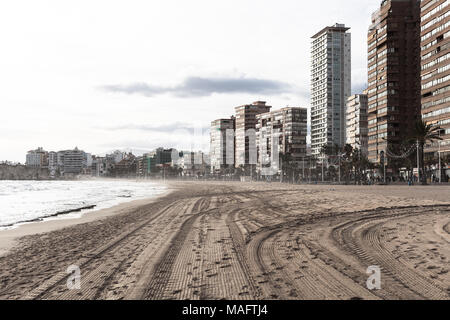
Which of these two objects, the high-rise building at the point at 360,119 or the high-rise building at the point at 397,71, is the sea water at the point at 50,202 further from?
the high-rise building at the point at 360,119

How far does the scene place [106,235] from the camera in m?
13.1

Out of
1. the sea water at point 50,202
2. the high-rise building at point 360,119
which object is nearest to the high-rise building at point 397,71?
the high-rise building at point 360,119

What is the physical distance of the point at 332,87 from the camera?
190 m

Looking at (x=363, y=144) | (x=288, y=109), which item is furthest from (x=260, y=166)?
(x=363, y=144)

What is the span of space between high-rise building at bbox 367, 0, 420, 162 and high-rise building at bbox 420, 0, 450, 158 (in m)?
16.4

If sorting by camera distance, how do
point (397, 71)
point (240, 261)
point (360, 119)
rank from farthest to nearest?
point (360, 119) → point (397, 71) → point (240, 261)

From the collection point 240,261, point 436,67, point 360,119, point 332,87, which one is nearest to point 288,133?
point 332,87

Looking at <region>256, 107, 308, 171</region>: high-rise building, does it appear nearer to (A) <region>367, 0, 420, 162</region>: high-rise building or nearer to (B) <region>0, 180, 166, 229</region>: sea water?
(A) <region>367, 0, 420, 162</region>: high-rise building

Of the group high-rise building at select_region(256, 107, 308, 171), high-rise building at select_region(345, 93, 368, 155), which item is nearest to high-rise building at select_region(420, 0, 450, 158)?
high-rise building at select_region(345, 93, 368, 155)

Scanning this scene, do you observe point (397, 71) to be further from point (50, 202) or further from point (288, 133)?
point (50, 202)

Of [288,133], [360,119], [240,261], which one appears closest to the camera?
Result: [240,261]

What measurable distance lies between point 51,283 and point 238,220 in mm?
9415

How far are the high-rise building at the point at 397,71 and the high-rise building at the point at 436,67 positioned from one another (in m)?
16.4

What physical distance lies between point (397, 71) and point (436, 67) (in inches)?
895
